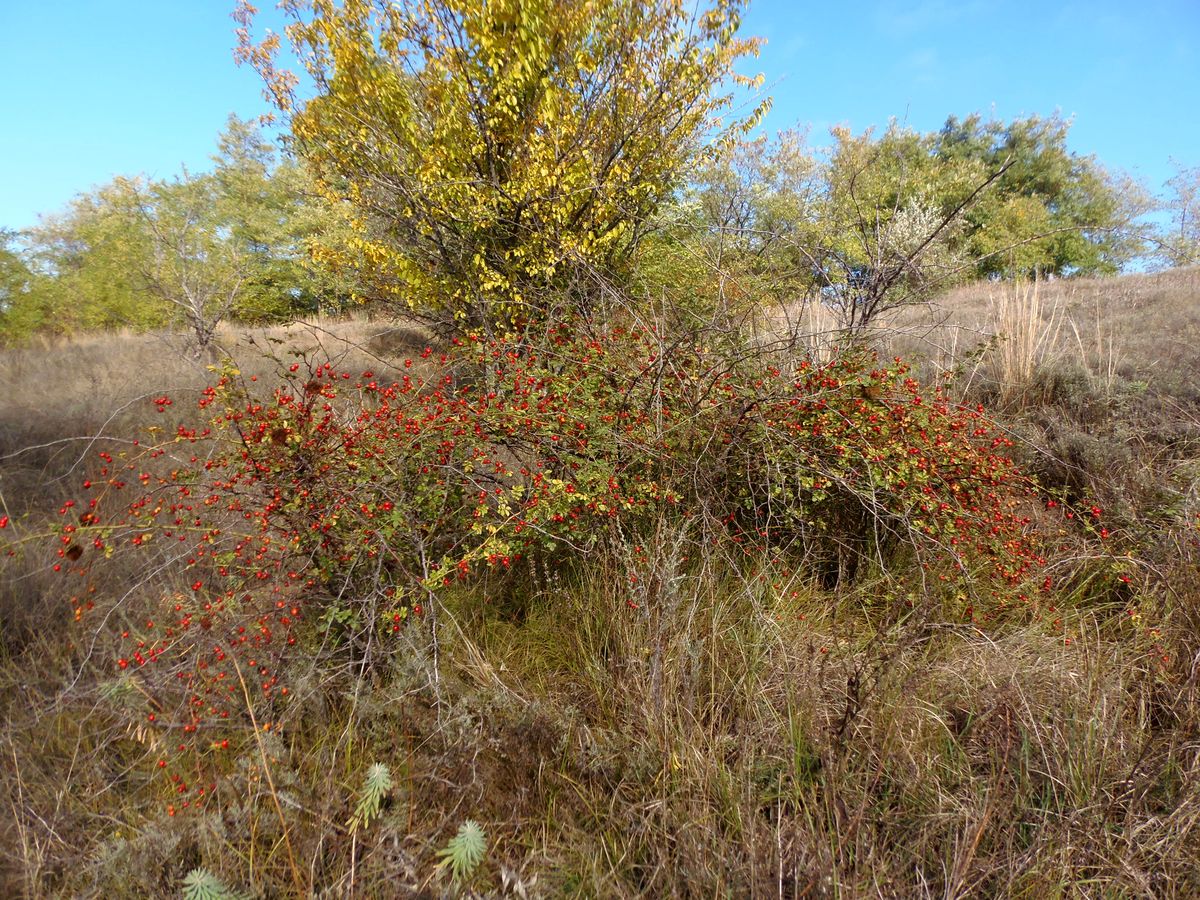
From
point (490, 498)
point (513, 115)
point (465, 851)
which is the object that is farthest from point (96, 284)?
point (465, 851)

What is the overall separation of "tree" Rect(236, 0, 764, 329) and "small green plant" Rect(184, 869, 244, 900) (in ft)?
14.7

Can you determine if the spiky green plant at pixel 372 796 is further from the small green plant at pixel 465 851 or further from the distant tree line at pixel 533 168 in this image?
the distant tree line at pixel 533 168

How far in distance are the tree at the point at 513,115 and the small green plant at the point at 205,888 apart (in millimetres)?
4484

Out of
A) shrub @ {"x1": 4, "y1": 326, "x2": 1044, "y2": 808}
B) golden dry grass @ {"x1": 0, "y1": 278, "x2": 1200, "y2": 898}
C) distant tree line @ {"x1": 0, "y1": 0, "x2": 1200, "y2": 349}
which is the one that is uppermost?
distant tree line @ {"x1": 0, "y1": 0, "x2": 1200, "y2": 349}

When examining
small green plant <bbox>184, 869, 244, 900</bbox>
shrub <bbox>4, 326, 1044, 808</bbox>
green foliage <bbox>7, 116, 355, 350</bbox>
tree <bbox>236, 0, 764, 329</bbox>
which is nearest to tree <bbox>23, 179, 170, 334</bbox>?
green foliage <bbox>7, 116, 355, 350</bbox>

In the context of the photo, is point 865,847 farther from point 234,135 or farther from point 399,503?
point 234,135

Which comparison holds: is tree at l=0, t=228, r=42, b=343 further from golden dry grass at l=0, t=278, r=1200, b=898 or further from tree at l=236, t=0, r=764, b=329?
golden dry grass at l=0, t=278, r=1200, b=898

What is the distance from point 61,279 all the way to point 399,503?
1449 centimetres

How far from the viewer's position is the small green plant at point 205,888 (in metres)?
1.42

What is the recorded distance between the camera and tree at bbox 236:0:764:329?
532 centimetres

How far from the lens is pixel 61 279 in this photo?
11.8m

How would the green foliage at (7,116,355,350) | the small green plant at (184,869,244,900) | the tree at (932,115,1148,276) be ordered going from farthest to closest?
the tree at (932,115,1148,276), the green foliage at (7,116,355,350), the small green plant at (184,869,244,900)

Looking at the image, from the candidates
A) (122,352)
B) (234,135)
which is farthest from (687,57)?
(234,135)

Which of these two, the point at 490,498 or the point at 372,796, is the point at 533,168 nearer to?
the point at 490,498
